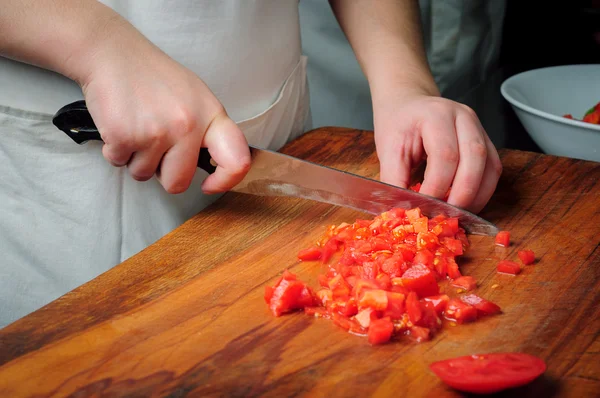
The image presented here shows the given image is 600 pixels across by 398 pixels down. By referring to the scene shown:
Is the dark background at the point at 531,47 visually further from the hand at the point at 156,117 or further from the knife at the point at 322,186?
the hand at the point at 156,117

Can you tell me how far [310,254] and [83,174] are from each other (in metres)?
0.51

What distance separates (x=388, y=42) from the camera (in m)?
1.66

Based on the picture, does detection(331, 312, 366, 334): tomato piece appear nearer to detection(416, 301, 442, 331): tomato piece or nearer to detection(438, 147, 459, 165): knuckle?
detection(416, 301, 442, 331): tomato piece

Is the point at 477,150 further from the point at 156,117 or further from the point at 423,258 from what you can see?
the point at 156,117

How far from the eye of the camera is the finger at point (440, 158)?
4.31 feet

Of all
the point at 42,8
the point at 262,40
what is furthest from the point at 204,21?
the point at 42,8

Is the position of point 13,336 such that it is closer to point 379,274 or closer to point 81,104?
point 81,104

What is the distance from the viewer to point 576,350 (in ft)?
3.11

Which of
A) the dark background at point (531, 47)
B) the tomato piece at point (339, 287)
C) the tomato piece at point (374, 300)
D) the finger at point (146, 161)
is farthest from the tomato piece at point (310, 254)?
the dark background at point (531, 47)

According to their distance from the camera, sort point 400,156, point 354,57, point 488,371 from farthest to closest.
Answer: point 354,57 < point 400,156 < point 488,371

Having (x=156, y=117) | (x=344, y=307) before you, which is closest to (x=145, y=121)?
(x=156, y=117)

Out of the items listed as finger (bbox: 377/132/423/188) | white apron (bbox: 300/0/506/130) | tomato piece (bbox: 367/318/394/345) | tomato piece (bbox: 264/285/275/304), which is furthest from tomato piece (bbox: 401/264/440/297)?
white apron (bbox: 300/0/506/130)

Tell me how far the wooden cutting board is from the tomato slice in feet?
0.07

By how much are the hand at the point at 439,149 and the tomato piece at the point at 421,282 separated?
0.27m
